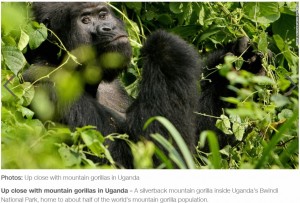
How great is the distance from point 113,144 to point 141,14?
1.36 m

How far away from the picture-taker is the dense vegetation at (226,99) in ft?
9.11

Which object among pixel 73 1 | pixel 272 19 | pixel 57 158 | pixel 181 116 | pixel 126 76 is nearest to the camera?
pixel 57 158

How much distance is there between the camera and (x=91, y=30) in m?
3.83

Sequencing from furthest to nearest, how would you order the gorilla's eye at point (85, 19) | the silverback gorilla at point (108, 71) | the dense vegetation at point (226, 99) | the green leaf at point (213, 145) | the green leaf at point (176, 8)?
1. the green leaf at point (176, 8)
2. the gorilla's eye at point (85, 19)
3. the silverback gorilla at point (108, 71)
4. the dense vegetation at point (226, 99)
5. the green leaf at point (213, 145)

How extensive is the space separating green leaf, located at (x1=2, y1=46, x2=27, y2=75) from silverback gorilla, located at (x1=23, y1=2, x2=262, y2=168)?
0.22 m

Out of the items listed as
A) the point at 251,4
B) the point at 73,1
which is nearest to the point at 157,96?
the point at 73,1

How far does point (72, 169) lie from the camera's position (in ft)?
9.57

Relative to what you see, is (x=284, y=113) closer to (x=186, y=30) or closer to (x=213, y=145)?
(x=186, y=30)

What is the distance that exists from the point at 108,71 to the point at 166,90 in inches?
18.8

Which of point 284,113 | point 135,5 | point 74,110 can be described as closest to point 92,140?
point 74,110

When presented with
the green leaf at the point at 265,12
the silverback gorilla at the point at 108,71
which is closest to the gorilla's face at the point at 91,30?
the silverback gorilla at the point at 108,71

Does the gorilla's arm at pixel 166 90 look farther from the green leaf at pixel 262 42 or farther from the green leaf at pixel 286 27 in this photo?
the green leaf at pixel 286 27

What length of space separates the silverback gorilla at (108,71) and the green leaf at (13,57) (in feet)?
0.72
